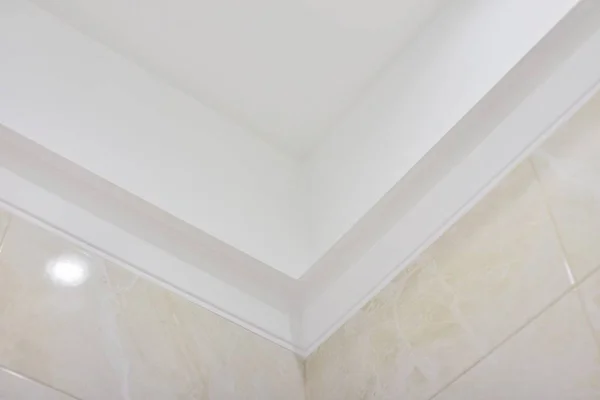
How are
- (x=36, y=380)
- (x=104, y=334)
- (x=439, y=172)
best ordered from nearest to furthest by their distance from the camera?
1. (x=36, y=380)
2. (x=104, y=334)
3. (x=439, y=172)

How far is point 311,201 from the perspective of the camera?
1586 mm

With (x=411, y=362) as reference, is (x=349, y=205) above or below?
above

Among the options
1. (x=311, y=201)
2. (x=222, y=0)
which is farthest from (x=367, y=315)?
(x=222, y=0)

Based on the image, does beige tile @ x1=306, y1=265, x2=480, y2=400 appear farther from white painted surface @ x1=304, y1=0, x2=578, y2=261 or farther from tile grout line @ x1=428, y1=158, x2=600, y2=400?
white painted surface @ x1=304, y1=0, x2=578, y2=261

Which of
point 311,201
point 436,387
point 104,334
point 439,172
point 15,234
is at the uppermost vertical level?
point 311,201

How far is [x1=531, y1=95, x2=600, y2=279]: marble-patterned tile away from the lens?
0.94 metres

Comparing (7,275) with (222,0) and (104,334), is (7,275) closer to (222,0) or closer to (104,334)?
(104,334)

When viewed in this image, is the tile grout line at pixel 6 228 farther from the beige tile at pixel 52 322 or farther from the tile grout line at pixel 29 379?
the tile grout line at pixel 29 379

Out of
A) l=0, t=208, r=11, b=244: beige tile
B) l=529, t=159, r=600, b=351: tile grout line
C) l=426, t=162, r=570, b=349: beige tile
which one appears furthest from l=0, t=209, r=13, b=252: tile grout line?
l=529, t=159, r=600, b=351: tile grout line

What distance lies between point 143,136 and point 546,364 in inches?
33.6

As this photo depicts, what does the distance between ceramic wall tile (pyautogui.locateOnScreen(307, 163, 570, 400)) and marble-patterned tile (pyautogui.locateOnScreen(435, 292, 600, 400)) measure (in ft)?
0.07

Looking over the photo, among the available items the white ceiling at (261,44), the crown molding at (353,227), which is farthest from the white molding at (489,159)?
the white ceiling at (261,44)

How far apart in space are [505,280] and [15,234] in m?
0.74

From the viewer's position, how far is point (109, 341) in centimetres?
109
